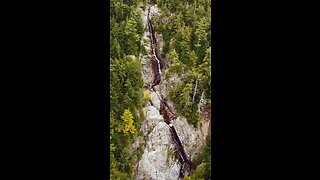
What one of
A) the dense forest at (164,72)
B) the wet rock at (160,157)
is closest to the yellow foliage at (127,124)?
the dense forest at (164,72)

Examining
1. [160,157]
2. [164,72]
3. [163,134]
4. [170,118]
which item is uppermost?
[164,72]

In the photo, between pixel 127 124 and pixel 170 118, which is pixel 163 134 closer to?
pixel 170 118

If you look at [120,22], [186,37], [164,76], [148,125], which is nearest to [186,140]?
[148,125]

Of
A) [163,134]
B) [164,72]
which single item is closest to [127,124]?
[163,134]

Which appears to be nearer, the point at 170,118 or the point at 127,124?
the point at 127,124

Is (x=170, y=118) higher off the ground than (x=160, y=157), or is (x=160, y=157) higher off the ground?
(x=170, y=118)

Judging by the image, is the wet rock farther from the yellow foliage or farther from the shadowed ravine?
the yellow foliage

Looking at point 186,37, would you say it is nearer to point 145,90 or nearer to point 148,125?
point 145,90

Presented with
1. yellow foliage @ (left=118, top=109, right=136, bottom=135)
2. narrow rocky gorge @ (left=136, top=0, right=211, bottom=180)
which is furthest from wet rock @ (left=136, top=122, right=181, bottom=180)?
yellow foliage @ (left=118, top=109, right=136, bottom=135)
